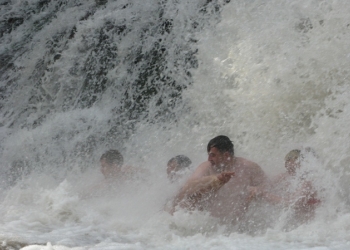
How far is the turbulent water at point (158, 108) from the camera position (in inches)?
190

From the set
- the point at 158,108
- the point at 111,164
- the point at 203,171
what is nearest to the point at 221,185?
the point at 203,171

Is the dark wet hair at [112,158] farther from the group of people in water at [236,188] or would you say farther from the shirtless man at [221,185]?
the shirtless man at [221,185]

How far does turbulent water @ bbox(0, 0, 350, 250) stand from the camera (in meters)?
4.83

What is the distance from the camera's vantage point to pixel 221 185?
4750 mm

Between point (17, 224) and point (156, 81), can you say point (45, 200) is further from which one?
point (156, 81)

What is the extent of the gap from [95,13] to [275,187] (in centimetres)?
540

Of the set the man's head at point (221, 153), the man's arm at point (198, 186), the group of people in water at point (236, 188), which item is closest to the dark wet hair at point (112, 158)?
the group of people in water at point (236, 188)

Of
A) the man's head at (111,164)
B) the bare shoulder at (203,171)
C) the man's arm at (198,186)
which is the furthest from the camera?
the man's head at (111,164)

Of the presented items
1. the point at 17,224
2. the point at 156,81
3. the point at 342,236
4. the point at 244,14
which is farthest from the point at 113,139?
the point at 342,236

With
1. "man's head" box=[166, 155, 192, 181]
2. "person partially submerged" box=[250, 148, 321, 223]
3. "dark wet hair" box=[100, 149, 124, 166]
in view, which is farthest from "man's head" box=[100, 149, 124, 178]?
"person partially submerged" box=[250, 148, 321, 223]

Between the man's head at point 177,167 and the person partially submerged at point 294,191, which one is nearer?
the person partially submerged at point 294,191

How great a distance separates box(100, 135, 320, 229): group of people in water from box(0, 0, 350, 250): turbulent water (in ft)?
0.32

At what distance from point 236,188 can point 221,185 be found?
33 centimetres

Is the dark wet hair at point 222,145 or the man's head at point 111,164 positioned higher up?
the man's head at point 111,164
